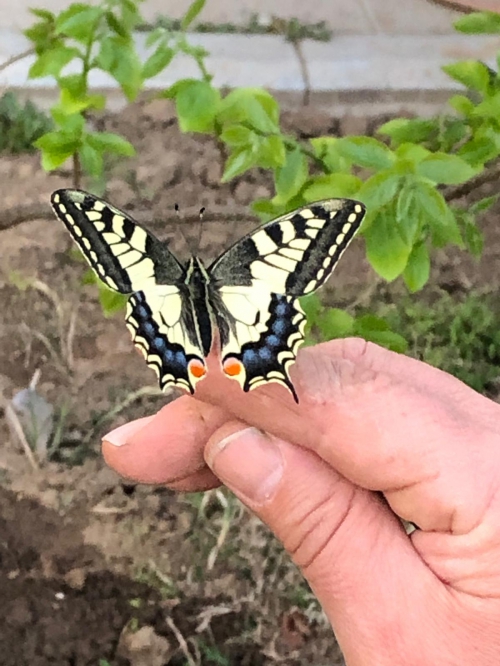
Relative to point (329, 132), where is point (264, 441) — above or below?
above

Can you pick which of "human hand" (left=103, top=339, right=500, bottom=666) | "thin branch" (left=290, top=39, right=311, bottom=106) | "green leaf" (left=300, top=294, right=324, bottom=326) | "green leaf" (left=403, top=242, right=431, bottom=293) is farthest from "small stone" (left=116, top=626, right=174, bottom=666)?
"thin branch" (left=290, top=39, right=311, bottom=106)

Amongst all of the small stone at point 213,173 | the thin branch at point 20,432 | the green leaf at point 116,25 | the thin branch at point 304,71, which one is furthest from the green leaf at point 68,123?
the thin branch at point 304,71

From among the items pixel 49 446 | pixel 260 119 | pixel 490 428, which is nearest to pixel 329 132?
pixel 49 446

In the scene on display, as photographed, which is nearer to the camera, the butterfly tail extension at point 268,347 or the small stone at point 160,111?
the butterfly tail extension at point 268,347

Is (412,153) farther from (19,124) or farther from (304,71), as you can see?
(304,71)

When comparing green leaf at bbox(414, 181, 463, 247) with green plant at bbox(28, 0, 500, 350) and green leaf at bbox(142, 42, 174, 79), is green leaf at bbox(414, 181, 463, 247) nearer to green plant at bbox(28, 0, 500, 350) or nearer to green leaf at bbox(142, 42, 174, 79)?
green plant at bbox(28, 0, 500, 350)

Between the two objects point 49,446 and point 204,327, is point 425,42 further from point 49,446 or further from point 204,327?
point 204,327

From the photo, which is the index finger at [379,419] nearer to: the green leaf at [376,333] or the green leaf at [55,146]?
the green leaf at [376,333]

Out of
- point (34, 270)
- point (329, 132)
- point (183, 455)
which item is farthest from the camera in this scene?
point (329, 132)
